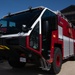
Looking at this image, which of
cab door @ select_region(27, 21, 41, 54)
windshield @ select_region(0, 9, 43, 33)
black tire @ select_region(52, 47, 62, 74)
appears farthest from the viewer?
black tire @ select_region(52, 47, 62, 74)

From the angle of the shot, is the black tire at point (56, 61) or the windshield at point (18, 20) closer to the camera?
the windshield at point (18, 20)

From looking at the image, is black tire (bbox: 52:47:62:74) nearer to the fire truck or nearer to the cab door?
the fire truck

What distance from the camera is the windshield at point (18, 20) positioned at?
682 cm

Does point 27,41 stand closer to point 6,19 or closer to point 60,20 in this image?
point 6,19

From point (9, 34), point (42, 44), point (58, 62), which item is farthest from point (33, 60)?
point (58, 62)

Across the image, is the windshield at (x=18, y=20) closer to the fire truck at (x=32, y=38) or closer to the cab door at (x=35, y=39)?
the fire truck at (x=32, y=38)

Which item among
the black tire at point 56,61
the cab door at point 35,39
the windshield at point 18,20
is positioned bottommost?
the black tire at point 56,61

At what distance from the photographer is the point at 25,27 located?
634 centimetres

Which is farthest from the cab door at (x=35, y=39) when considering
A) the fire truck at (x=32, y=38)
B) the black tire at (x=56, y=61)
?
the black tire at (x=56, y=61)

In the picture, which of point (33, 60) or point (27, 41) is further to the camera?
point (33, 60)

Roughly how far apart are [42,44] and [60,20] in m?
2.31

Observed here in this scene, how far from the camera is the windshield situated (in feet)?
22.4

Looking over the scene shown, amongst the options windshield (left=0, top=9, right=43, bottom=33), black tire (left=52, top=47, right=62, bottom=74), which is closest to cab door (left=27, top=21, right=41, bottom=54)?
windshield (left=0, top=9, right=43, bottom=33)

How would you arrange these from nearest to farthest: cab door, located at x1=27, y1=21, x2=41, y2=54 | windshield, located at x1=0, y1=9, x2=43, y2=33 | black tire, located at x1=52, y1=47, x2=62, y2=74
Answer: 1. cab door, located at x1=27, y1=21, x2=41, y2=54
2. windshield, located at x1=0, y1=9, x2=43, y2=33
3. black tire, located at x1=52, y1=47, x2=62, y2=74
